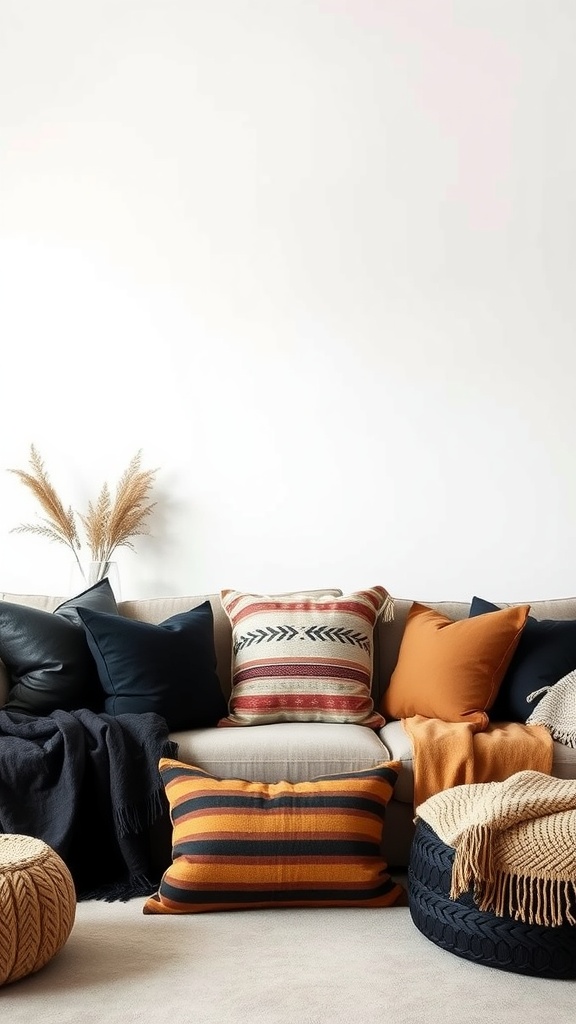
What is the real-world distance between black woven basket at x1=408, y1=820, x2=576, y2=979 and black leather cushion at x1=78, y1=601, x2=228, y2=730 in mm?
953

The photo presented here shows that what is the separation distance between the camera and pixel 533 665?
3268 millimetres

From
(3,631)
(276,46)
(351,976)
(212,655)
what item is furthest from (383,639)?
(276,46)

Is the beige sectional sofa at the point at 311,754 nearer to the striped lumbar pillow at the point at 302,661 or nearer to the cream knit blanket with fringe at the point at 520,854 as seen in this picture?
the striped lumbar pillow at the point at 302,661

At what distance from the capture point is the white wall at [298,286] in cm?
422

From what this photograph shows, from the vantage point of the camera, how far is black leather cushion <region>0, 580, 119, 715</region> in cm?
310

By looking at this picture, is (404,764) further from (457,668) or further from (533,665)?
(533,665)

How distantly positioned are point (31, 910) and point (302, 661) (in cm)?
138

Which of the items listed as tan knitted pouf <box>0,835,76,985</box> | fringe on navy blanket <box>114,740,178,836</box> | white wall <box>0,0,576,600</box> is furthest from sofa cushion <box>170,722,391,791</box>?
white wall <box>0,0,576,600</box>

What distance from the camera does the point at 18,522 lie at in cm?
438

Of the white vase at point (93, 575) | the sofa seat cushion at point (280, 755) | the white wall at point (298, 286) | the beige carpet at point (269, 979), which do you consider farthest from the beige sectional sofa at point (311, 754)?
the white wall at point (298, 286)

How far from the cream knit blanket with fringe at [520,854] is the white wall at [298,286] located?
77.1 inches

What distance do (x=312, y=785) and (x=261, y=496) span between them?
1794 millimetres

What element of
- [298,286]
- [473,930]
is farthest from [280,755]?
[298,286]

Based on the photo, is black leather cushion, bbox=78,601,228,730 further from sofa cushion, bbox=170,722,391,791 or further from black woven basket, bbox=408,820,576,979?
black woven basket, bbox=408,820,576,979
